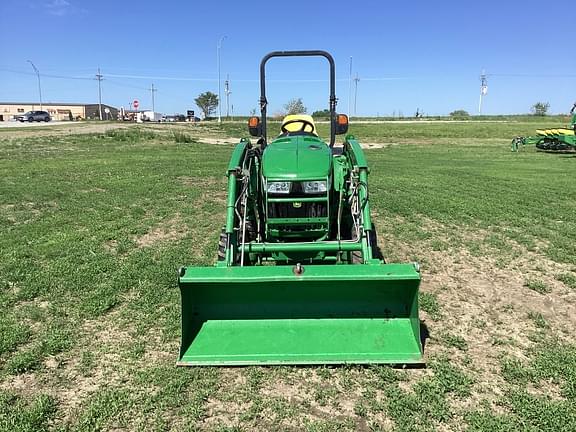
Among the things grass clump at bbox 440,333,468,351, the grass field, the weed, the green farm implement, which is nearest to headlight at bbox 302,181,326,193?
the grass field

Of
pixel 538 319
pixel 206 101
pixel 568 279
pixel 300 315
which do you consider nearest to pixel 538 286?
pixel 568 279

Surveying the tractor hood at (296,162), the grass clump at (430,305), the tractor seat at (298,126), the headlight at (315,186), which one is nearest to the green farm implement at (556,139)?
the tractor seat at (298,126)

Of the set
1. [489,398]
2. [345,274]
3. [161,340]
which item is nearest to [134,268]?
[161,340]

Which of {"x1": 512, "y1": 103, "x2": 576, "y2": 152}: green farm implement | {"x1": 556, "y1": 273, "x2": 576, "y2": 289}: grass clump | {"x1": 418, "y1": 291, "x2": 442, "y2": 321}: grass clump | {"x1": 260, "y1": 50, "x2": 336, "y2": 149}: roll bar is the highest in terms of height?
{"x1": 260, "y1": 50, "x2": 336, "y2": 149}: roll bar

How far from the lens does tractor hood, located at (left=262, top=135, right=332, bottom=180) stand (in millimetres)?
4504

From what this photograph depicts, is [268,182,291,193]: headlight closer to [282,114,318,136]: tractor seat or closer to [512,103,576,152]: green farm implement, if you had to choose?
[282,114,318,136]: tractor seat

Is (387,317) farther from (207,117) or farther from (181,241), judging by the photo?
(207,117)

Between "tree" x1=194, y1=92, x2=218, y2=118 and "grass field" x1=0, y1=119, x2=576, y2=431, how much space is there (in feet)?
316

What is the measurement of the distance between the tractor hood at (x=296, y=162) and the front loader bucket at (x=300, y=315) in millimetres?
1046

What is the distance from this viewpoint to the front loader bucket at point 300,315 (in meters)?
3.62

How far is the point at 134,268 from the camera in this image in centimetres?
575

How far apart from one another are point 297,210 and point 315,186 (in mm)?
294

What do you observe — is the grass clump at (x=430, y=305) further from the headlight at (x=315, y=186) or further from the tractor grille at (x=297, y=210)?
the headlight at (x=315, y=186)

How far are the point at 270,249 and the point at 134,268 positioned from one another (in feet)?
6.97
